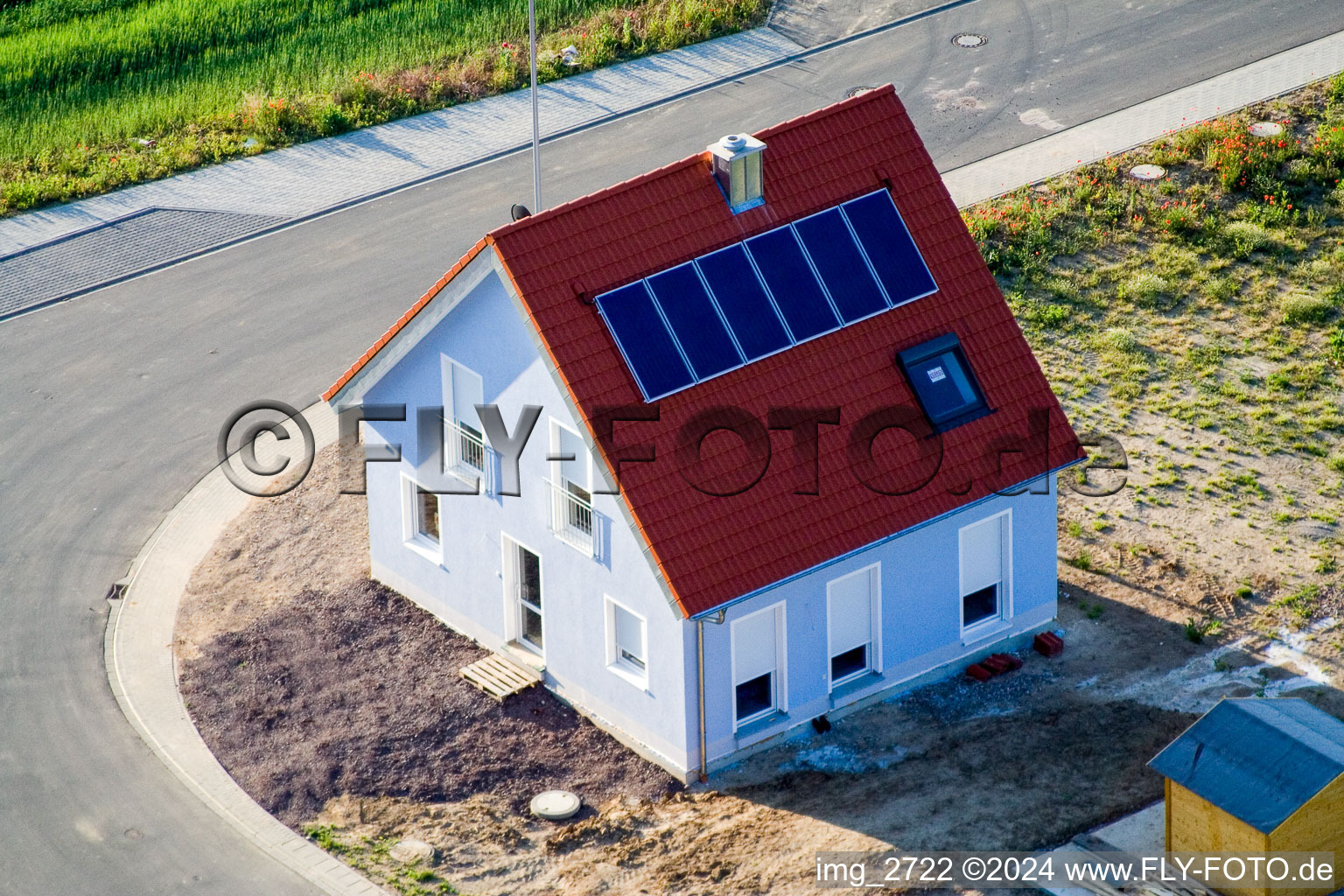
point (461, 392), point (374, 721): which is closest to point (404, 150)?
point (461, 392)

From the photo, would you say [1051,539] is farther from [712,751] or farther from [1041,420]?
[712,751]

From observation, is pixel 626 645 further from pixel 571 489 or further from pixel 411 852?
pixel 411 852

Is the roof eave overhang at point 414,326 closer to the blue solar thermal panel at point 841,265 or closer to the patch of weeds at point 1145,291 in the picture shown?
the blue solar thermal panel at point 841,265

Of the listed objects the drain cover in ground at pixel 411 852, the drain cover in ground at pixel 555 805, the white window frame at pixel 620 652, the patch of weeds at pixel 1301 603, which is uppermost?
the white window frame at pixel 620 652

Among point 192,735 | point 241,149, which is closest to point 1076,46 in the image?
point 241,149

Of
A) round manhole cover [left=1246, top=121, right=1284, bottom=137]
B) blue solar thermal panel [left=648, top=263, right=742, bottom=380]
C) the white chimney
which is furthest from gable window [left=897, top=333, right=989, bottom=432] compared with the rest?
round manhole cover [left=1246, top=121, right=1284, bottom=137]

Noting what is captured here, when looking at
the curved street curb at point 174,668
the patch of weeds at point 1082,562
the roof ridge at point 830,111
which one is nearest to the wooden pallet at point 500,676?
the curved street curb at point 174,668

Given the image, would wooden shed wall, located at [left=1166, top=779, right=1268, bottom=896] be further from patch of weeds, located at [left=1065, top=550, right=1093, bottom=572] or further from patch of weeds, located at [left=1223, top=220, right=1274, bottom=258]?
patch of weeds, located at [left=1223, top=220, right=1274, bottom=258]
